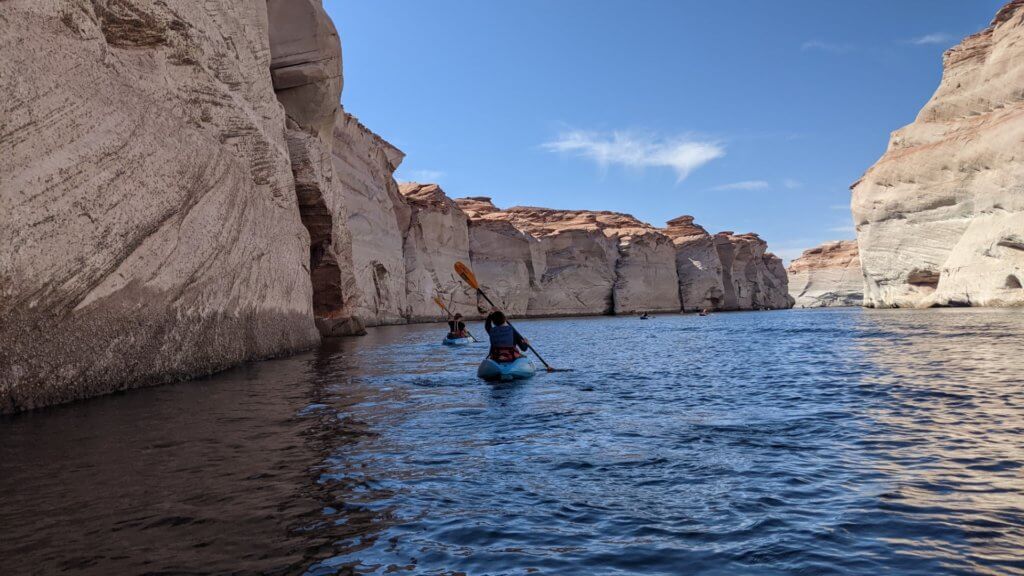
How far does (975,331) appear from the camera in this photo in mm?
22703

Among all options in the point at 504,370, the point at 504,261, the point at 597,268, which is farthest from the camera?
the point at 597,268

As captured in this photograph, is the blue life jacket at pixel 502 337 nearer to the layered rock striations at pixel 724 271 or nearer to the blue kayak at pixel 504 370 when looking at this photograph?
the blue kayak at pixel 504 370

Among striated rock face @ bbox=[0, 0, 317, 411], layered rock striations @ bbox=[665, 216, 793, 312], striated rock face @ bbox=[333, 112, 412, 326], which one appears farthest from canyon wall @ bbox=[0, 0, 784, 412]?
layered rock striations @ bbox=[665, 216, 793, 312]

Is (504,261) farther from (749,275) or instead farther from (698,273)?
(749,275)

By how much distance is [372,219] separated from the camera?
4212 centimetres

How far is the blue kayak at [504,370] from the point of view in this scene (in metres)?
13.2

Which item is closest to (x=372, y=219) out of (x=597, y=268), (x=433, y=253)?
(x=433, y=253)

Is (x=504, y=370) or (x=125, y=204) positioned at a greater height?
(x=125, y=204)

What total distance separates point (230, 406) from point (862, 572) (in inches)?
337

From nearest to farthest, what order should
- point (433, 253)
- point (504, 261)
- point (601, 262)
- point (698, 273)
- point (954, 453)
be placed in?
point (954, 453)
point (433, 253)
point (504, 261)
point (601, 262)
point (698, 273)

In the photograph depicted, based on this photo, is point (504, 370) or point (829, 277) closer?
point (504, 370)

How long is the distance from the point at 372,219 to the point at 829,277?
324ft

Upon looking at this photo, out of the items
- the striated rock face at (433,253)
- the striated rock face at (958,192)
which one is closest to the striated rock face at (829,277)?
the striated rock face at (958,192)

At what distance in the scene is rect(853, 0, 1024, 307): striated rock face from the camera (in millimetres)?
44781
